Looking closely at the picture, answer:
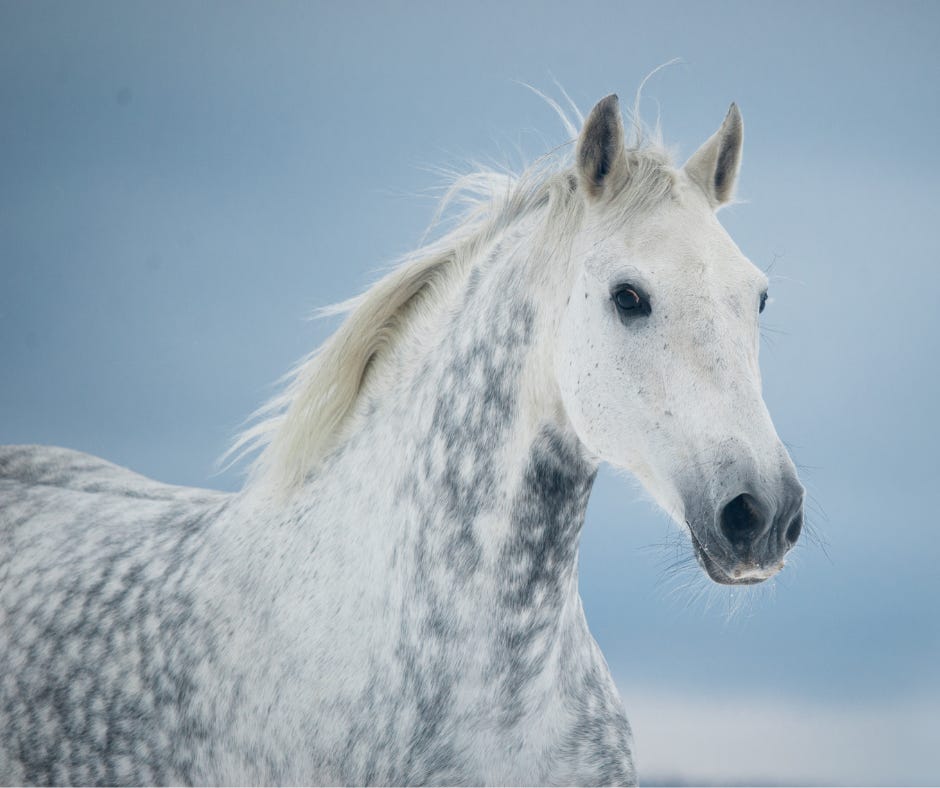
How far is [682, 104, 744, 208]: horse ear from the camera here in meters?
2.03

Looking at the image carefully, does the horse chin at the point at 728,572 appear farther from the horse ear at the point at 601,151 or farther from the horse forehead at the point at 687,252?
the horse ear at the point at 601,151

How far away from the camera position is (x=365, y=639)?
1929 millimetres

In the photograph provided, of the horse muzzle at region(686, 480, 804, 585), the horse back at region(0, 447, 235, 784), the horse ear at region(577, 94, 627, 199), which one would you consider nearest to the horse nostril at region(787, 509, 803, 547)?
the horse muzzle at region(686, 480, 804, 585)

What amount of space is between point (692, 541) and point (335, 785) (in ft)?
2.72

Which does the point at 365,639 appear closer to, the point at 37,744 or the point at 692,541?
the point at 692,541

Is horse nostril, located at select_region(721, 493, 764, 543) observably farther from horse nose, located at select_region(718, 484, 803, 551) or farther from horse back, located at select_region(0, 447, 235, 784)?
horse back, located at select_region(0, 447, 235, 784)

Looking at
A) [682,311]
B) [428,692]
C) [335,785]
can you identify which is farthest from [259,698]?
[682,311]

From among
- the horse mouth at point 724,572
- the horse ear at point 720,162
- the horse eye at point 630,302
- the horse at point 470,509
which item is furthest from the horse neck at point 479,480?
the horse ear at point 720,162

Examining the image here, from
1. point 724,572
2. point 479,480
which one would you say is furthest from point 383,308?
point 724,572

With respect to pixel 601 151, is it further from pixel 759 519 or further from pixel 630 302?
pixel 759 519

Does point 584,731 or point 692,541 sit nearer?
point 692,541

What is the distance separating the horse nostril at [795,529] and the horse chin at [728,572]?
0.14 feet

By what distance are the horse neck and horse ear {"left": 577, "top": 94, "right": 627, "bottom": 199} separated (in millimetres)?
191

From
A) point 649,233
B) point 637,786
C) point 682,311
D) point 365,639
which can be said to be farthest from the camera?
point 637,786
